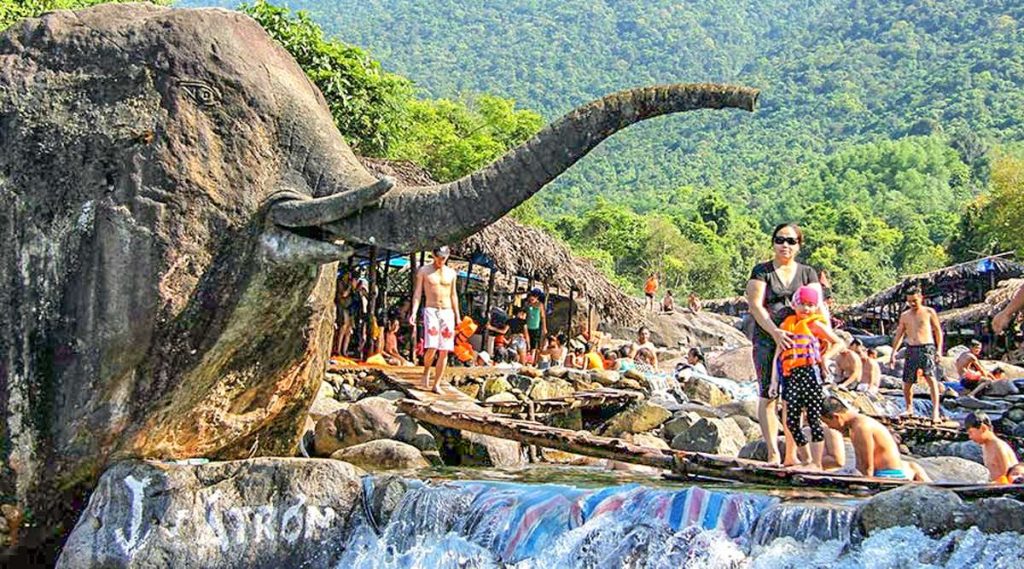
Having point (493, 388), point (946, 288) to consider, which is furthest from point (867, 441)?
point (946, 288)

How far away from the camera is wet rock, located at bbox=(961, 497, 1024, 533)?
193 inches

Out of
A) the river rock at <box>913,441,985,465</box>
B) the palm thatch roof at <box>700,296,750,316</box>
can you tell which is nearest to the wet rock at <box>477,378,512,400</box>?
the river rock at <box>913,441,985,465</box>

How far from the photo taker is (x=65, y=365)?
627 cm

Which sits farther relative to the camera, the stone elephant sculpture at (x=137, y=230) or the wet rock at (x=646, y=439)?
the wet rock at (x=646, y=439)

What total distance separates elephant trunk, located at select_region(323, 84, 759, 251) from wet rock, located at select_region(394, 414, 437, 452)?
412cm

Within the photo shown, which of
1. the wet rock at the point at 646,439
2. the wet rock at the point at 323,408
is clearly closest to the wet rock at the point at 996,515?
the wet rock at the point at 646,439

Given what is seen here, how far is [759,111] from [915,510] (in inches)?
4894

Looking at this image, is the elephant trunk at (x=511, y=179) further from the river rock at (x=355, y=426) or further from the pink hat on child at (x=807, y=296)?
the river rock at (x=355, y=426)

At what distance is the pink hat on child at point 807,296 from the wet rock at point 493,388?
18.9 feet

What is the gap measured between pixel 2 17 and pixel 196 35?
11.2 metres

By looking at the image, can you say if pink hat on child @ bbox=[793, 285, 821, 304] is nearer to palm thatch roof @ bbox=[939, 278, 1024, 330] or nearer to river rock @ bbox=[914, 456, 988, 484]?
river rock @ bbox=[914, 456, 988, 484]

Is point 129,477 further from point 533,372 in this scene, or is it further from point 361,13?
point 361,13

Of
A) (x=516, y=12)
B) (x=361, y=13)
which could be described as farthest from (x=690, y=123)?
(x=361, y=13)

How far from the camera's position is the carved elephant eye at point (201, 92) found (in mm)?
6270
